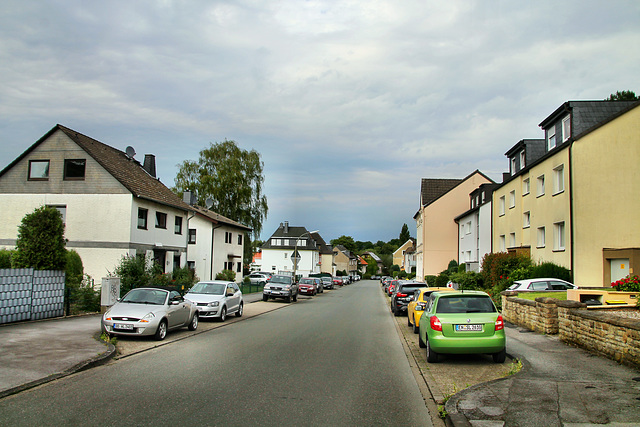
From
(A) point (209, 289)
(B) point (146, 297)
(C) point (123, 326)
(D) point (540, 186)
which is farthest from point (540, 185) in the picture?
(C) point (123, 326)

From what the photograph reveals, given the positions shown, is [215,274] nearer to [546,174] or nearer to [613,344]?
[546,174]

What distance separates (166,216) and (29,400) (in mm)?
25455

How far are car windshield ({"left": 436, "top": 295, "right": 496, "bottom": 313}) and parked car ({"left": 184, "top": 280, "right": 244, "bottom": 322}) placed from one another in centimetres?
980

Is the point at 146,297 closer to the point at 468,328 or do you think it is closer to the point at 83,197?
the point at 468,328

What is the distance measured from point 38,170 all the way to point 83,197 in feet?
11.0

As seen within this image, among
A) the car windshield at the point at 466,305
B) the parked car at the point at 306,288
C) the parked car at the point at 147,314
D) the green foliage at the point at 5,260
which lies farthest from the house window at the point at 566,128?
the parked car at the point at 306,288

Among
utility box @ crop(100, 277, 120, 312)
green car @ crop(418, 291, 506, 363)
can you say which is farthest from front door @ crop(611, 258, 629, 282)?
utility box @ crop(100, 277, 120, 312)

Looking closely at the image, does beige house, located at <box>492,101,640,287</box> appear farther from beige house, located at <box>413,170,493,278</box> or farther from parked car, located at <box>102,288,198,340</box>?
beige house, located at <box>413,170,493,278</box>

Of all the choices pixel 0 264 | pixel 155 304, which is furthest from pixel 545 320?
pixel 0 264

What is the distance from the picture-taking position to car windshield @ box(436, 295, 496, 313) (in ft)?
33.7

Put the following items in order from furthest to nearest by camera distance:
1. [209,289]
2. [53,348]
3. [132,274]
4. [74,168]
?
1. [74,168]
2. [132,274]
3. [209,289]
4. [53,348]

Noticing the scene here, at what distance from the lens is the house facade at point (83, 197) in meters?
26.8

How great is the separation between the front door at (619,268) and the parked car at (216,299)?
15012 millimetres

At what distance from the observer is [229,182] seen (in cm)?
4706
